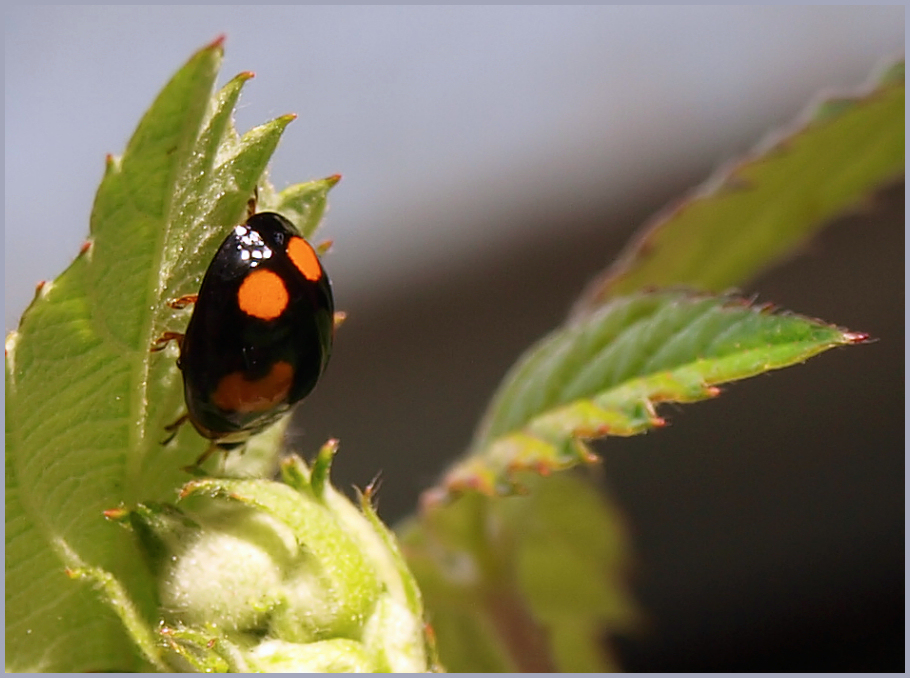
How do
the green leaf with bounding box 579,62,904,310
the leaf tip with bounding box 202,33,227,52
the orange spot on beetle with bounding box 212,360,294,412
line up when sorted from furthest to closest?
the green leaf with bounding box 579,62,904,310 < the orange spot on beetle with bounding box 212,360,294,412 < the leaf tip with bounding box 202,33,227,52

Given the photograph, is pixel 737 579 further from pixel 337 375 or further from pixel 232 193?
pixel 232 193

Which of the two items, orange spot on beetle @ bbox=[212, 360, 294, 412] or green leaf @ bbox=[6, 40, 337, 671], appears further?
orange spot on beetle @ bbox=[212, 360, 294, 412]

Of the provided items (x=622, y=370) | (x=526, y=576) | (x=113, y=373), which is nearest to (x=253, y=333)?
(x=113, y=373)

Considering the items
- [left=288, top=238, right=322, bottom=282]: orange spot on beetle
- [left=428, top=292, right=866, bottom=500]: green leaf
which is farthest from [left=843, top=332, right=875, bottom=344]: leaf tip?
[left=288, top=238, right=322, bottom=282]: orange spot on beetle

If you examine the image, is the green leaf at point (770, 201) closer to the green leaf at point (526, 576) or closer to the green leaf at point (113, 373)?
the green leaf at point (526, 576)

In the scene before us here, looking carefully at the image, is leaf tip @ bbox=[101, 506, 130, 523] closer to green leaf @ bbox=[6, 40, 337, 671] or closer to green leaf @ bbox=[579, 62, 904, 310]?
green leaf @ bbox=[6, 40, 337, 671]

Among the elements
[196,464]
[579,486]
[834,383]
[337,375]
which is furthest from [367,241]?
[196,464]

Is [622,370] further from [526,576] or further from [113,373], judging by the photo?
[526,576]
